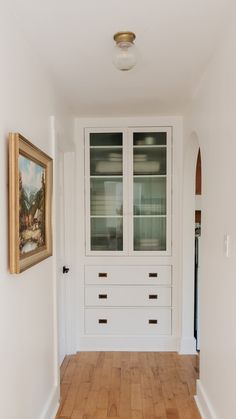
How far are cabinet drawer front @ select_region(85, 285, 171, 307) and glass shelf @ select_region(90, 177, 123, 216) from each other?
0.80 m

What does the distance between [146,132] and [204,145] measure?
1237 mm

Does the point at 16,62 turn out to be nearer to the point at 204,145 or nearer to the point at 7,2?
the point at 7,2

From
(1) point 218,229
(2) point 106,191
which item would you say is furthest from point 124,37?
(2) point 106,191

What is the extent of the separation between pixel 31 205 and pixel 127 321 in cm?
211

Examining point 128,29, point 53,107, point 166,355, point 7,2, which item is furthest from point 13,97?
point 166,355

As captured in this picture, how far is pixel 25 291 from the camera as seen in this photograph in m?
1.79

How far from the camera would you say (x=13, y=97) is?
1.61 m

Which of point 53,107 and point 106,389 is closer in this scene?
point 53,107

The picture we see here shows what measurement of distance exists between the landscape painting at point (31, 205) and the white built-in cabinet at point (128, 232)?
142cm

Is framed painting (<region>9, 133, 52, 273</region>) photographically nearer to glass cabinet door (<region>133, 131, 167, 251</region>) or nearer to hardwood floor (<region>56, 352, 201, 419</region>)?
hardwood floor (<region>56, 352, 201, 419</region>)

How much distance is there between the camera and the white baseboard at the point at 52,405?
2.16m

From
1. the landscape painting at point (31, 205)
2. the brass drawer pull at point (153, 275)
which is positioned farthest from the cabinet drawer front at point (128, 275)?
the landscape painting at point (31, 205)

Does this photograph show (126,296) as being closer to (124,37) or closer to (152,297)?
(152,297)

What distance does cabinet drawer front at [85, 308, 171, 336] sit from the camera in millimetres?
3447
